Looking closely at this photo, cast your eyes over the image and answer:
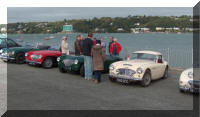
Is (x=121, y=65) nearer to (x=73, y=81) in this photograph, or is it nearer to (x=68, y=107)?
(x=73, y=81)

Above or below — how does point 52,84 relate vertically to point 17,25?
below

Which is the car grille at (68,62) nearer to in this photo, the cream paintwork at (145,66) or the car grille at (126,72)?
the cream paintwork at (145,66)

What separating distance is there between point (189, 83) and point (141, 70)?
173 cm

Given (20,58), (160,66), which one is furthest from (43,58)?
(160,66)

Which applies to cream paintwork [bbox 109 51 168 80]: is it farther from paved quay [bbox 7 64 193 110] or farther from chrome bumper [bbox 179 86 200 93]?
chrome bumper [bbox 179 86 200 93]

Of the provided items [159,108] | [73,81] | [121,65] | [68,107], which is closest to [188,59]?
[121,65]

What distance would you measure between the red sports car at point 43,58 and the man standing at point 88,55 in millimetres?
3381

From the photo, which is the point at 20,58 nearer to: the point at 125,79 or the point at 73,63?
the point at 73,63

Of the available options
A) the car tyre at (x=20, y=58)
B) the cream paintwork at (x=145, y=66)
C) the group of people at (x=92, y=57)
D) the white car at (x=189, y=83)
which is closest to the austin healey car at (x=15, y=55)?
the car tyre at (x=20, y=58)

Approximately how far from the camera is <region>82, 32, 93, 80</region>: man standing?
30.7 ft

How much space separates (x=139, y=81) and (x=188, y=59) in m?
6.63

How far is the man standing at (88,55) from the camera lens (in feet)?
30.7

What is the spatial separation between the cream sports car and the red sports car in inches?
178

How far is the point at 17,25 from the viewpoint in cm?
7362
